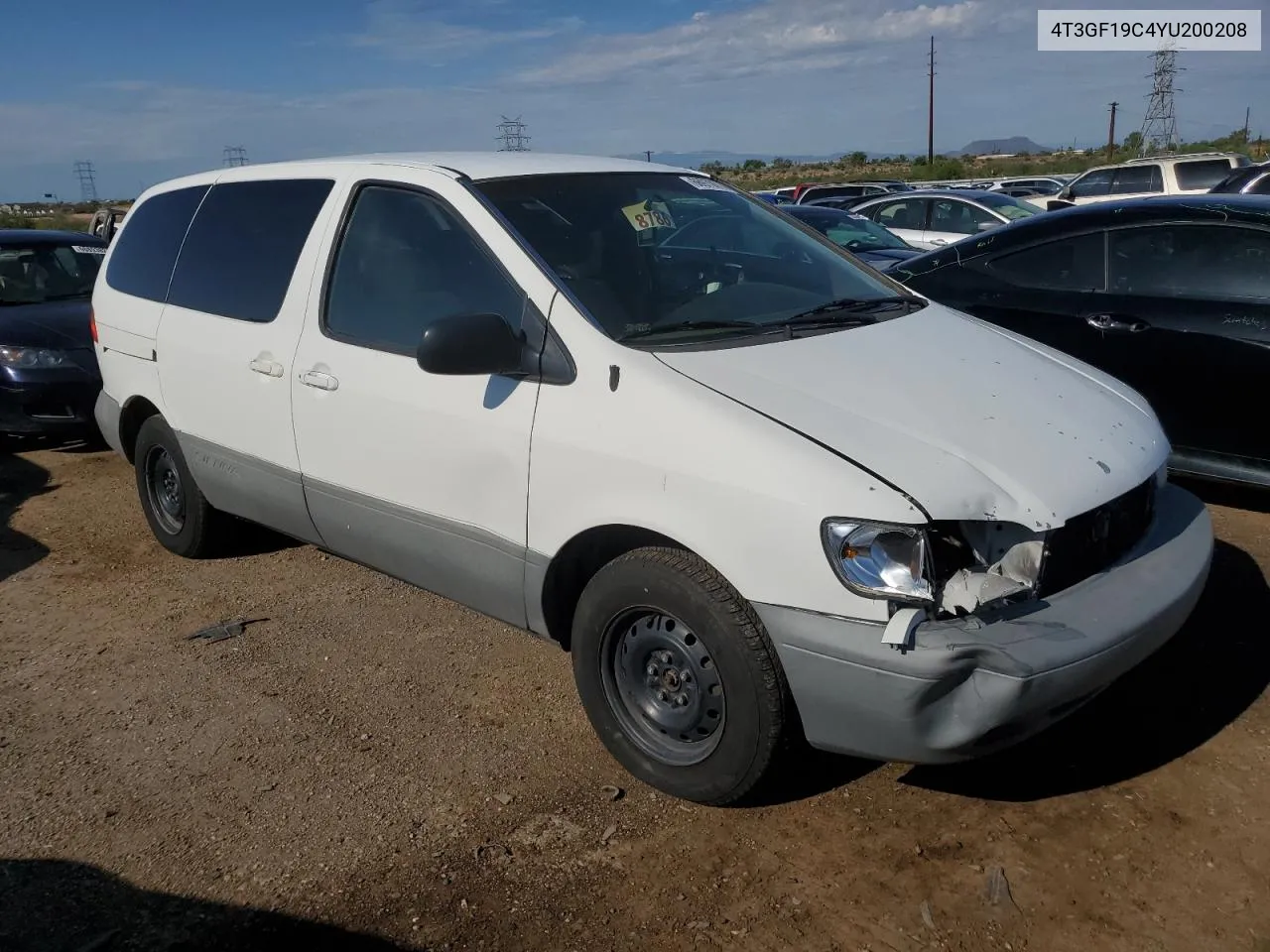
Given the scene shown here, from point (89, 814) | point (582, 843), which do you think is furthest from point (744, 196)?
point (89, 814)

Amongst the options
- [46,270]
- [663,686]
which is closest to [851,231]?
[46,270]

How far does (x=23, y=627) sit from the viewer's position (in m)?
4.69

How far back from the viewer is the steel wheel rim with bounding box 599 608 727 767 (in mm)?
2996

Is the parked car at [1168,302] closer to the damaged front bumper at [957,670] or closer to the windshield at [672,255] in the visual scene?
the windshield at [672,255]

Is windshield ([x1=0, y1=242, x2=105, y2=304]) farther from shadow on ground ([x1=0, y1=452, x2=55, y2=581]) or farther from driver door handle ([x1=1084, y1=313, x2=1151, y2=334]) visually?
driver door handle ([x1=1084, y1=313, x2=1151, y2=334])

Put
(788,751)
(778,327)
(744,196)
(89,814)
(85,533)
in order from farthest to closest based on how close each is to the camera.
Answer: (85,533)
(744,196)
(778,327)
(89,814)
(788,751)

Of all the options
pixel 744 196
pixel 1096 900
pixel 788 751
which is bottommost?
pixel 1096 900

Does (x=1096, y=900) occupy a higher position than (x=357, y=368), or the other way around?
(x=357, y=368)

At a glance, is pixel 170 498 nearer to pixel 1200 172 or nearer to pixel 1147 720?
pixel 1147 720

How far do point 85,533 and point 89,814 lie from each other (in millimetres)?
3105

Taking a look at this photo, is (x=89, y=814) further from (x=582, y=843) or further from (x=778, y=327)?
(x=778, y=327)

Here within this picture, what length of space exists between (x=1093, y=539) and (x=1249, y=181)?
38.3 ft

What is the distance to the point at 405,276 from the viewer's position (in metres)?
3.77

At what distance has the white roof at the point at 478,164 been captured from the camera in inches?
150
